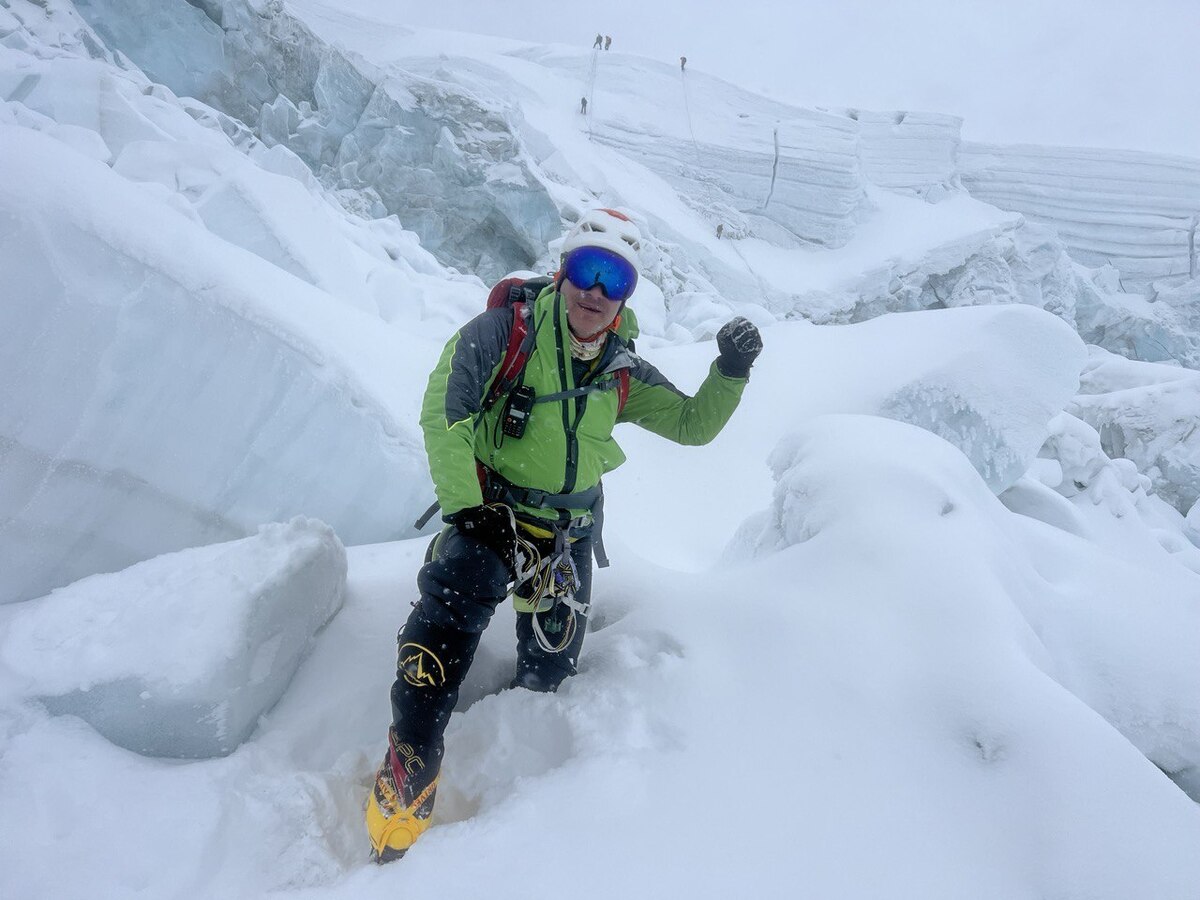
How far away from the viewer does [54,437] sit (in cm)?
202

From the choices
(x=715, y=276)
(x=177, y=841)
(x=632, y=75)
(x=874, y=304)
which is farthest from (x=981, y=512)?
(x=632, y=75)

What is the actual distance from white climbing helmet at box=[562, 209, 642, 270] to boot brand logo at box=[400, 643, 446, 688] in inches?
51.0

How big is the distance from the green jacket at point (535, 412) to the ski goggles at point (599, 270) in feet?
0.37

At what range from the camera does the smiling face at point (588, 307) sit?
1.86 metres

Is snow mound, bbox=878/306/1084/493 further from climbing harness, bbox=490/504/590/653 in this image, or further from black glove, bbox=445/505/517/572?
black glove, bbox=445/505/517/572

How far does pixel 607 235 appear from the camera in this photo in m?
1.88

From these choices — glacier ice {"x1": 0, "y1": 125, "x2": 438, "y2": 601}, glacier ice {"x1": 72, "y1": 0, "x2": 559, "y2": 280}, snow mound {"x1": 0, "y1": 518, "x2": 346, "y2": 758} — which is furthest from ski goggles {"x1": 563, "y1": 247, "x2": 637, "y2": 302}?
glacier ice {"x1": 72, "y1": 0, "x2": 559, "y2": 280}

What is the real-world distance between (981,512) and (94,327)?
375 centimetres

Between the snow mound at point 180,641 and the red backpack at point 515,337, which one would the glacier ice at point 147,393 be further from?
the red backpack at point 515,337

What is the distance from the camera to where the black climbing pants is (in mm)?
1662

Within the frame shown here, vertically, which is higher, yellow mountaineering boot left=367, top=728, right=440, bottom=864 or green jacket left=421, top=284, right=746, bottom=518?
green jacket left=421, top=284, right=746, bottom=518

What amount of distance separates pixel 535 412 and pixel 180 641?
1.24 m

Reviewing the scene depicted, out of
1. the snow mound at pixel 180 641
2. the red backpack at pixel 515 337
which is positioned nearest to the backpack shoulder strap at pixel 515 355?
the red backpack at pixel 515 337

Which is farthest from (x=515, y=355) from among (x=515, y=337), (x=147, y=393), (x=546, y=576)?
(x=147, y=393)
